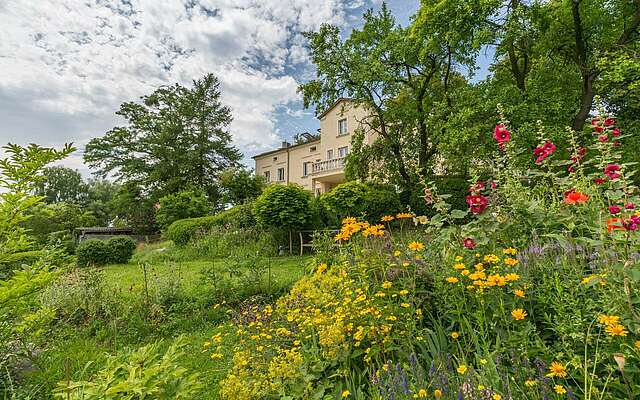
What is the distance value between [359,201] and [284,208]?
2485mm

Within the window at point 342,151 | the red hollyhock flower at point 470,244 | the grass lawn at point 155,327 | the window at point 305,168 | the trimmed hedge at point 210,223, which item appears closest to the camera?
the red hollyhock flower at point 470,244

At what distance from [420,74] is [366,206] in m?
5.24

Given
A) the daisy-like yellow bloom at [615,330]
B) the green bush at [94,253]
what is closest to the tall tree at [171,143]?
the green bush at [94,253]

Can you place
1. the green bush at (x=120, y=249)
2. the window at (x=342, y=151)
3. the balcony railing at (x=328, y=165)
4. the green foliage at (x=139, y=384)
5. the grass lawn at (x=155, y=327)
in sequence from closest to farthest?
1. the green foliage at (x=139, y=384)
2. the grass lawn at (x=155, y=327)
3. the green bush at (x=120, y=249)
4. the balcony railing at (x=328, y=165)
5. the window at (x=342, y=151)

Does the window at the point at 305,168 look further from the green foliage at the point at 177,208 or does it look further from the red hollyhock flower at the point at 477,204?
the red hollyhock flower at the point at 477,204

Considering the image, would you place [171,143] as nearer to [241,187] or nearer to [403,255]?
[241,187]

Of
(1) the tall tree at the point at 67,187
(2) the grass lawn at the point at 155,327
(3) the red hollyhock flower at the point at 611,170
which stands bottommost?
(2) the grass lawn at the point at 155,327

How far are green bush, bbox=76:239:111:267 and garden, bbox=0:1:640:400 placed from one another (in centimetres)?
8

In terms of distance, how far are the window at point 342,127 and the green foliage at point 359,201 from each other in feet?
36.3

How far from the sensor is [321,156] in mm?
22984

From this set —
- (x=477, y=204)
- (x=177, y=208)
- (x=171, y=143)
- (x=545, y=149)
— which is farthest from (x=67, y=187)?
(x=545, y=149)

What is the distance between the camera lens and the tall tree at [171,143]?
78.7 feet

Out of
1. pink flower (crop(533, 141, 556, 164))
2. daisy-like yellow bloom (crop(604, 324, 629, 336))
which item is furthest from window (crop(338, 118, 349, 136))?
daisy-like yellow bloom (crop(604, 324, 629, 336))

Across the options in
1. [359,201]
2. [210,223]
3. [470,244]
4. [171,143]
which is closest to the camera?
[470,244]
